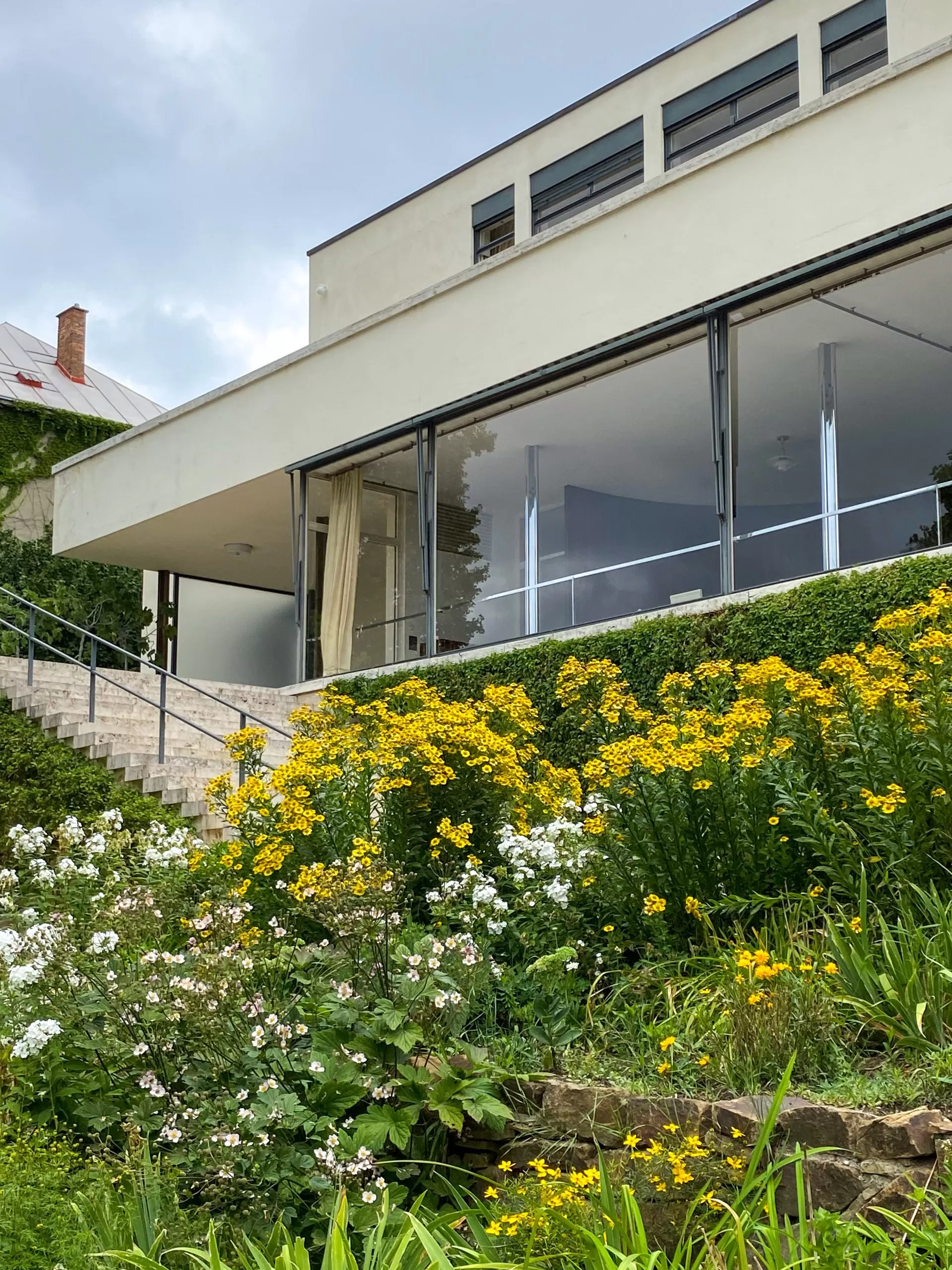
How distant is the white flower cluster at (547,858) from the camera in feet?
18.8

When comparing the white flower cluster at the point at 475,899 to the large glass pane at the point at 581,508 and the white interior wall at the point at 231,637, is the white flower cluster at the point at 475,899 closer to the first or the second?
the large glass pane at the point at 581,508

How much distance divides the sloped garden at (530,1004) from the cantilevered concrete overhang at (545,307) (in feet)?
17.2

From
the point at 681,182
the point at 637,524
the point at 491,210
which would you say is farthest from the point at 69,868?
the point at 491,210

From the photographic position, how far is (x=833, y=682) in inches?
227

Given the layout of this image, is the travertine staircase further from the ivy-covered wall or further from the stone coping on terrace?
the ivy-covered wall

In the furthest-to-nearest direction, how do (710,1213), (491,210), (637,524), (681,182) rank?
(491,210) < (637,524) < (681,182) < (710,1213)

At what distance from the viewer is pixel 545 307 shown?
12.5 metres

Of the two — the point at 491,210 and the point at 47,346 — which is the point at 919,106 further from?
the point at 47,346

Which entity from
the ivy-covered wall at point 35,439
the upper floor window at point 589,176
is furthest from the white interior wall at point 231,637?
the upper floor window at point 589,176

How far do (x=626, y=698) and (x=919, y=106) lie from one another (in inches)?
238

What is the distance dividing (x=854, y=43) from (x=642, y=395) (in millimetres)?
6449

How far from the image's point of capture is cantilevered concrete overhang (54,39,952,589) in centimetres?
1005

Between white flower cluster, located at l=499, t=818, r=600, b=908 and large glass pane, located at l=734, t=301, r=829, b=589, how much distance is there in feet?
16.6

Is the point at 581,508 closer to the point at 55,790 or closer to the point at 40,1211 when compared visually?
the point at 55,790
